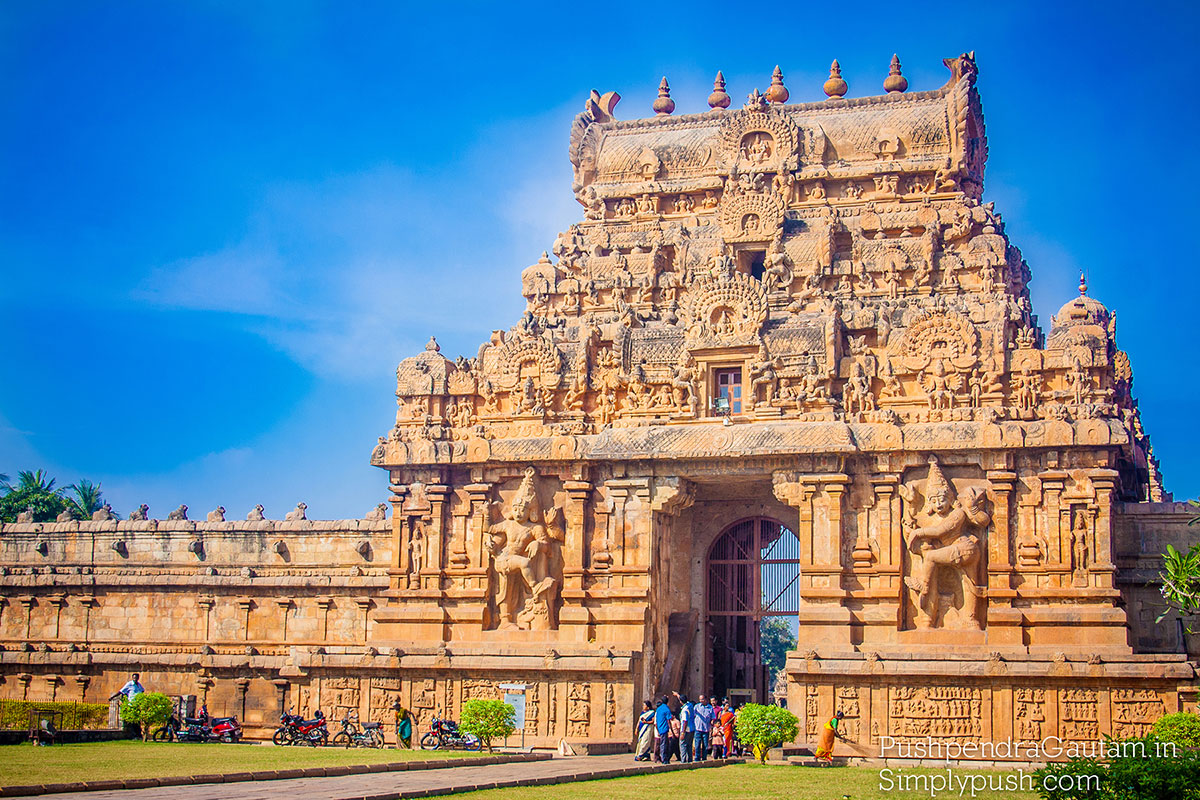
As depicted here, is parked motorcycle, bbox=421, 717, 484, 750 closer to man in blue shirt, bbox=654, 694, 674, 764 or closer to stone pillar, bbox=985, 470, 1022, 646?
man in blue shirt, bbox=654, 694, 674, 764

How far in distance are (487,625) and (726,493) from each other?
5848 millimetres

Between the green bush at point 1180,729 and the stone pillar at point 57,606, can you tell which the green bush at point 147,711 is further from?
the green bush at point 1180,729

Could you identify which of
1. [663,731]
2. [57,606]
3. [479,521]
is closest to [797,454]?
[663,731]

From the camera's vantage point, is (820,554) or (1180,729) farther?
(820,554)

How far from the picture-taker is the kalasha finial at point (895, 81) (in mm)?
33594

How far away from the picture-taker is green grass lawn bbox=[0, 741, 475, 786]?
694 inches

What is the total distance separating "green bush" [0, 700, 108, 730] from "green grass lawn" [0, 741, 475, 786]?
4050 mm

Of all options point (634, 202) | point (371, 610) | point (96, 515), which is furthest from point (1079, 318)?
point (96, 515)

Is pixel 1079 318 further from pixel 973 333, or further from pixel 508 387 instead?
pixel 508 387

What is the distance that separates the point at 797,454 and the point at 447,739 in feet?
28.3

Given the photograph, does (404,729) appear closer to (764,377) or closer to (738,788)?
(764,377)

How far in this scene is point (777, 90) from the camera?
34719 millimetres

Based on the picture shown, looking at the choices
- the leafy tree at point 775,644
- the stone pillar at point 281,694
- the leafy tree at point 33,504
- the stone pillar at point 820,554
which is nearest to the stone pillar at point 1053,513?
the stone pillar at point 820,554

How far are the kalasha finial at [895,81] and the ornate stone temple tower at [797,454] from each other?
77 millimetres
